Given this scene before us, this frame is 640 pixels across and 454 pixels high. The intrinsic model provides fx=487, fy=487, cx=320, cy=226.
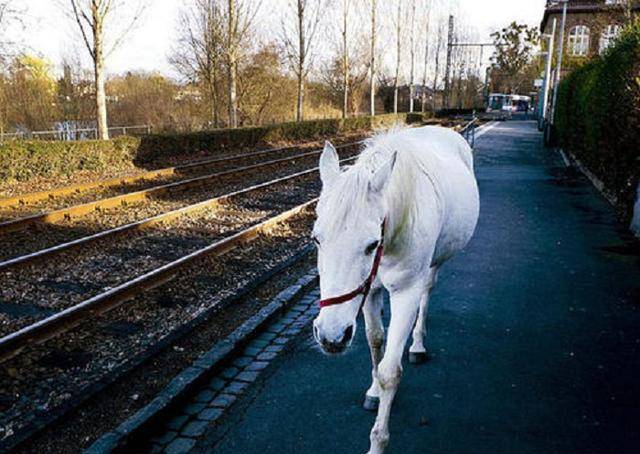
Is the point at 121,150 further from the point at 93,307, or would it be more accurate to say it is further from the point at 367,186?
the point at 367,186

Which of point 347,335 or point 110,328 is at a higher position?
point 347,335

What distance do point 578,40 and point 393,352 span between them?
225 feet

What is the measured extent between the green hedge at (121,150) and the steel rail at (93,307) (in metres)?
4.04

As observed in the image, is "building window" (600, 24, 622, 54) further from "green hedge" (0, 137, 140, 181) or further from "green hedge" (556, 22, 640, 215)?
"green hedge" (0, 137, 140, 181)

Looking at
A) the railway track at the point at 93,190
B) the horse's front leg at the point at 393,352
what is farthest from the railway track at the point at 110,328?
the railway track at the point at 93,190

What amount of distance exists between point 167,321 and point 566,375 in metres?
4.06

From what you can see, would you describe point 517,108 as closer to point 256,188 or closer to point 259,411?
point 256,188

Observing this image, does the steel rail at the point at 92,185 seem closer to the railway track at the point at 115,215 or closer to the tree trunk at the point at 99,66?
the railway track at the point at 115,215

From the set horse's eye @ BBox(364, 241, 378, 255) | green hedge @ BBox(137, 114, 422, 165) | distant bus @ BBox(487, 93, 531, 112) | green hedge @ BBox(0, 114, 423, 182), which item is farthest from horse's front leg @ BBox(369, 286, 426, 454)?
→ distant bus @ BBox(487, 93, 531, 112)

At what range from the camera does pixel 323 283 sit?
2.41 m

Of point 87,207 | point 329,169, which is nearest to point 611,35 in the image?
point 87,207

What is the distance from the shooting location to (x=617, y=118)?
389 inches

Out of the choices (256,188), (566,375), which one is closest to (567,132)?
(256,188)

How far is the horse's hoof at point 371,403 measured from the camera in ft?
12.5
